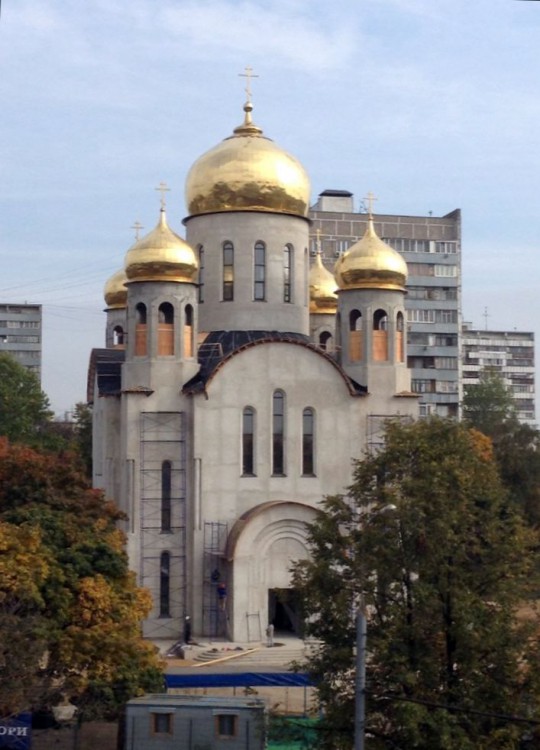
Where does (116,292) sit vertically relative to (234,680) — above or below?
above

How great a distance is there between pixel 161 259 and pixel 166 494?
18.4 ft

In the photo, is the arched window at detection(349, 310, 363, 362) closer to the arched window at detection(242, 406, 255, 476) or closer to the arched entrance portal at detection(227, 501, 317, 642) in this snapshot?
the arched window at detection(242, 406, 255, 476)

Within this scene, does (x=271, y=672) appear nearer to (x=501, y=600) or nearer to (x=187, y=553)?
(x=187, y=553)

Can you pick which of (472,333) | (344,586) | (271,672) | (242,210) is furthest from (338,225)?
(344,586)

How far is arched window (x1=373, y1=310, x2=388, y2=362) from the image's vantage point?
3919 centimetres

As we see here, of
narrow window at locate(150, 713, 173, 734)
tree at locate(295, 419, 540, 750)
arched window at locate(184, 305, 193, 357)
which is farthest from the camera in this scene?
arched window at locate(184, 305, 193, 357)

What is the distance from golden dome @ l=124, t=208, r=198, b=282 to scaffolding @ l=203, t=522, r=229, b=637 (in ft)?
19.8

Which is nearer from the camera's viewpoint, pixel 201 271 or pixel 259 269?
pixel 259 269

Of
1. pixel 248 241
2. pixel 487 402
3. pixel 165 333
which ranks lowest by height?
pixel 165 333

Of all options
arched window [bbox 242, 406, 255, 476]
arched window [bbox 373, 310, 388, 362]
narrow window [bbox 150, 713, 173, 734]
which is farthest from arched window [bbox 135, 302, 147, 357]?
narrow window [bbox 150, 713, 173, 734]

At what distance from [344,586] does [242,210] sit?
19903 millimetres

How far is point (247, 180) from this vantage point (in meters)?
39.6

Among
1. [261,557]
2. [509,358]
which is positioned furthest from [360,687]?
[509,358]

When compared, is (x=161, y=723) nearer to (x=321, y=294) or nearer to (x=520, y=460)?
(x=321, y=294)
